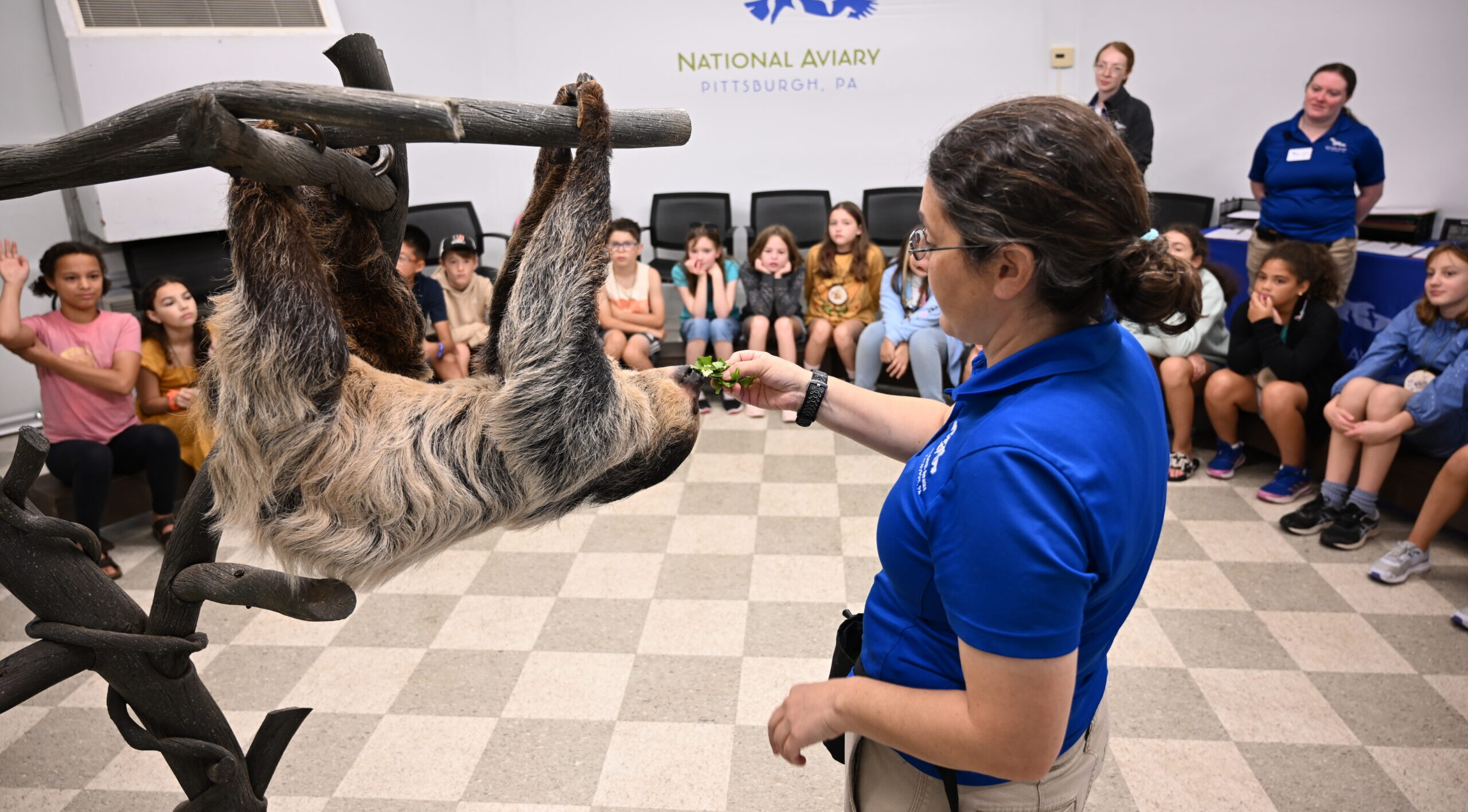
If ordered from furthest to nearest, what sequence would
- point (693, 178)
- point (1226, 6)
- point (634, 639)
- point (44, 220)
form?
point (693, 178) < point (1226, 6) < point (44, 220) < point (634, 639)

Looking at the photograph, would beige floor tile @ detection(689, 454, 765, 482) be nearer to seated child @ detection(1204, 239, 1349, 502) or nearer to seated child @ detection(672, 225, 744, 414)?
seated child @ detection(672, 225, 744, 414)

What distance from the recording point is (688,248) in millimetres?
5547

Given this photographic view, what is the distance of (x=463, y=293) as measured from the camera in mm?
5262

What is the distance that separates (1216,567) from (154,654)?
348 centimetres

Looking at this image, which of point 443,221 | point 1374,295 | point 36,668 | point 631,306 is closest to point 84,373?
point 631,306

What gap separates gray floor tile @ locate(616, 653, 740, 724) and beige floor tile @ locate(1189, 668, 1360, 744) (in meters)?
1.46

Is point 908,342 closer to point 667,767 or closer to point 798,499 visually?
point 798,499

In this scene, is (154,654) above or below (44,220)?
below

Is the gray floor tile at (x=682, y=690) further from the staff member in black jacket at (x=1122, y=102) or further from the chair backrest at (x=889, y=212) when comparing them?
the chair backrest at (x=889, y=212)

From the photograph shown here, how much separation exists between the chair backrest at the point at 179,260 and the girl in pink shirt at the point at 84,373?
1429mm

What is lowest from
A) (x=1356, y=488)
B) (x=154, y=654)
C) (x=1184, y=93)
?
(x=1356, y=488)

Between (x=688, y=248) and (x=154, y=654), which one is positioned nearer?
(x=154, y=654)

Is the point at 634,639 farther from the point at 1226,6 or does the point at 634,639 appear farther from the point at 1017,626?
the point at 1226,6

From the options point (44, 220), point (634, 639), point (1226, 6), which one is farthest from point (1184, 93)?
point (44, 220)
